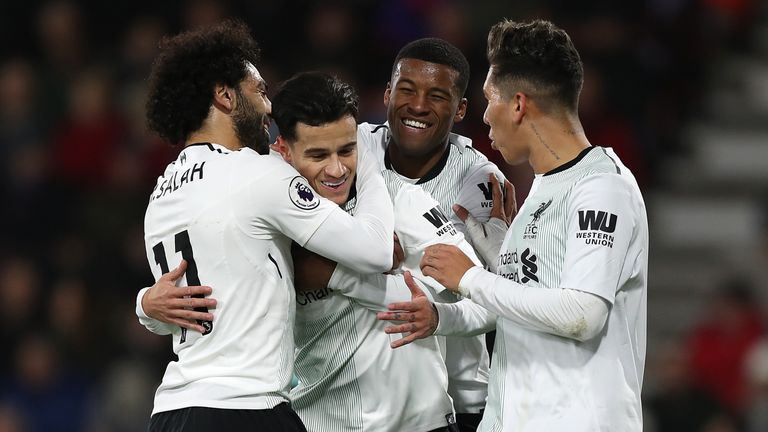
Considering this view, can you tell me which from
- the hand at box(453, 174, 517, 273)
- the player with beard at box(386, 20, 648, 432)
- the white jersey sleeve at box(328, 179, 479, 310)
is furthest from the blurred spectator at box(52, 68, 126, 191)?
the player with beard at box(386, 20, 648, 432)

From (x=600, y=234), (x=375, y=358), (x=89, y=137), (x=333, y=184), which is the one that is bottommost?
(x=375, y=358)

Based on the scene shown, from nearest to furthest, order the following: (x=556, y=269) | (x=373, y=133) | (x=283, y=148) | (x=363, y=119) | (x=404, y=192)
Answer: (x=556, y=269)
(x=283, y=148)
(x=404, y=192)
(x=373, y=133)
(x=363, y=119)

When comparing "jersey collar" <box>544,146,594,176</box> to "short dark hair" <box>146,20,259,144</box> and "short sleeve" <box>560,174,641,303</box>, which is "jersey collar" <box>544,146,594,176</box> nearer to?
"short sleeve" <box>560,174,641,303</box>

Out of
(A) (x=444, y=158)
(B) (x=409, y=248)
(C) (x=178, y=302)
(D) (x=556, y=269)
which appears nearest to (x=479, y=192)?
(A) (x=444, y=158)

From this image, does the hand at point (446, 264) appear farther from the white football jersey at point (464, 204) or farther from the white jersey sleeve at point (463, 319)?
the white football jersey at point (464, 204)

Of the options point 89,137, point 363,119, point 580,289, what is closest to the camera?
point 580,289

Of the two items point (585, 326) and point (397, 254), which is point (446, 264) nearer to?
point (397, 254)

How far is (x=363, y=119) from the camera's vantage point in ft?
29.1

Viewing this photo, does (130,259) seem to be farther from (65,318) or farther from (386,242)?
(386,242)

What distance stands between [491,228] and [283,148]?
0.79m

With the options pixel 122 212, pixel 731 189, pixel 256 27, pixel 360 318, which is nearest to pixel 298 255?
pixel 360 318

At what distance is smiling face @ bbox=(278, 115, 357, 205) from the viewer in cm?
404

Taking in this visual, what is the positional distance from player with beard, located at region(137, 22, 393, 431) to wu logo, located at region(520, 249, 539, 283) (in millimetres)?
432

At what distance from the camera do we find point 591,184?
12.0 ft
